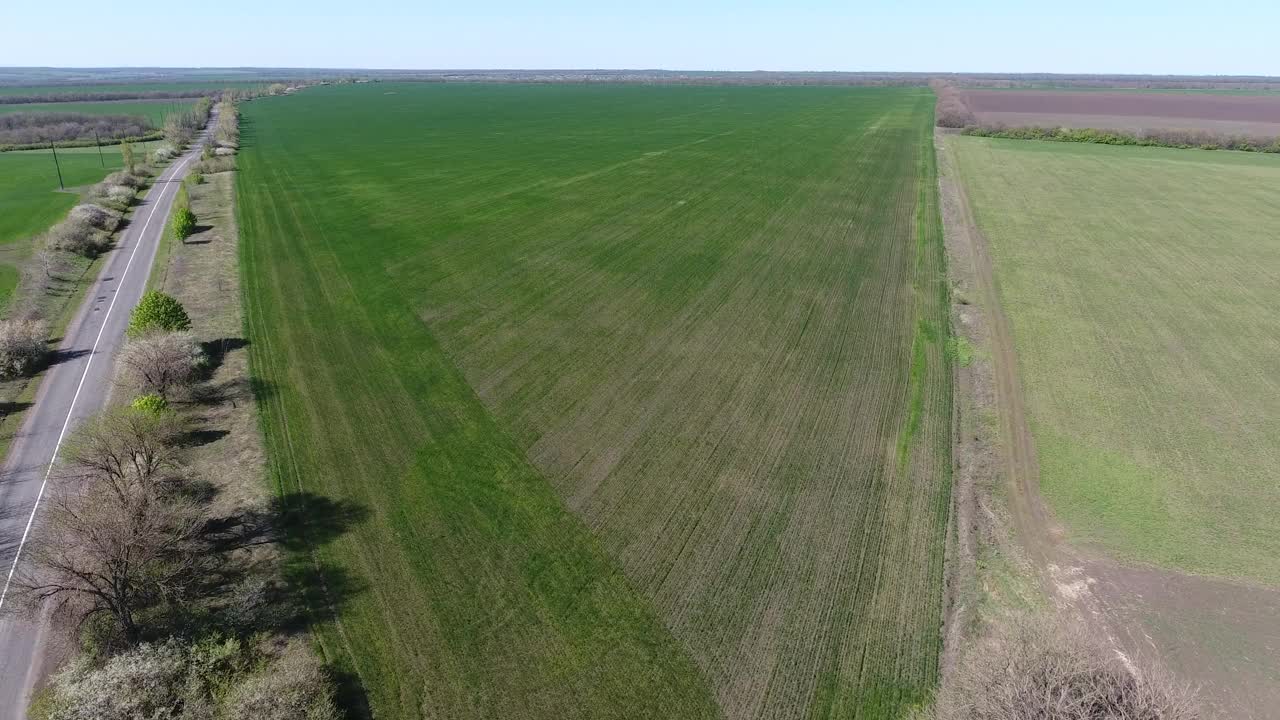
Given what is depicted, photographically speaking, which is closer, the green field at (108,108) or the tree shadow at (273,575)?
the tree shadow at (273,575)

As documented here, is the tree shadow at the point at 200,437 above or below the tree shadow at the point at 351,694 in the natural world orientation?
above

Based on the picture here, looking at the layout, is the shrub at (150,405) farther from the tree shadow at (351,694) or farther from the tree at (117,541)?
the tree shadow at (351,694)

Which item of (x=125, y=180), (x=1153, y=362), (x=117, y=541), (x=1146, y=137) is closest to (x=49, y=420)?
(x=117, y=541)

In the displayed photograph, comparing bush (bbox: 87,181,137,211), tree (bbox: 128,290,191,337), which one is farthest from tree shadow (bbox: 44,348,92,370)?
bush (bbox: 87,181,137,211)

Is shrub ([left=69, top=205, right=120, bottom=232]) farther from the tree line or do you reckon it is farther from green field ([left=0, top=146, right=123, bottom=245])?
the tree line

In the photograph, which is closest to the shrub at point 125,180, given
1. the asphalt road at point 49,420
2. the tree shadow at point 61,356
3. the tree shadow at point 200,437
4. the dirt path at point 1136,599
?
the asphalt road at point 49,420

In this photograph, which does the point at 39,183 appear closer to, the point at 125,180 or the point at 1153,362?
the point at 125,180
